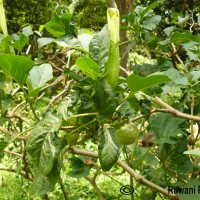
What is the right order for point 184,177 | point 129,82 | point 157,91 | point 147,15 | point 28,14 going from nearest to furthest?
1. point 129,82
2. point 157,91
3. point 184,177
4. point 147,15
5. point 28,14

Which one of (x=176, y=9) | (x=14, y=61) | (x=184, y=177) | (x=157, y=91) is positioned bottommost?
(x=176, y=9)

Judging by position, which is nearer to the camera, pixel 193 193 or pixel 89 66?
pixel 89 66

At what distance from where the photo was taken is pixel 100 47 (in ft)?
2.05

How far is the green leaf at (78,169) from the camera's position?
1.11m

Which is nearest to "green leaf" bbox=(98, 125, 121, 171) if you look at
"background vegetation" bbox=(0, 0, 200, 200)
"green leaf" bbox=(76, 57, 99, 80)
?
"background vegetation" bbox=(0, 0, 200, 200)

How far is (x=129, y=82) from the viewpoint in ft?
1.92

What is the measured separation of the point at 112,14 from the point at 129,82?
138 mm

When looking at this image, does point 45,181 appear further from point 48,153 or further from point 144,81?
point 144,81

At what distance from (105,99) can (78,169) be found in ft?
1.86

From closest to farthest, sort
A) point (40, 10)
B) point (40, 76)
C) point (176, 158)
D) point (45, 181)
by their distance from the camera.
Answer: point (45, 181) → point (40, 76) → point (176, 158) → point (40, 10)

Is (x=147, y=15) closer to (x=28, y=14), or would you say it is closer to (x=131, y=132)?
(x=131, y=132)

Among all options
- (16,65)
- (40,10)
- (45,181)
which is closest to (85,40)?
(16,65)

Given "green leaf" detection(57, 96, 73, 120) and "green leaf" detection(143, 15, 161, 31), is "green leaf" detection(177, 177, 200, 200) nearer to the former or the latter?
"green leaf" detection(57, 96, 73, 120)

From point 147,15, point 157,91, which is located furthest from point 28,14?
point 157,91
